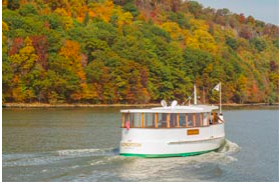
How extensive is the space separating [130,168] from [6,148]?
11.9 metres

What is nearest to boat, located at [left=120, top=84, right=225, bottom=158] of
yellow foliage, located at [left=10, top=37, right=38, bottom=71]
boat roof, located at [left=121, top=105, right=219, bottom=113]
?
boat roof, located at [left=121, top=105, right=219, bottom=113]

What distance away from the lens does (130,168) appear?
31906 millimetres

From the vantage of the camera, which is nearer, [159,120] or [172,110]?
[159,120]

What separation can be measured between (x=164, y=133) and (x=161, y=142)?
564 millimetres

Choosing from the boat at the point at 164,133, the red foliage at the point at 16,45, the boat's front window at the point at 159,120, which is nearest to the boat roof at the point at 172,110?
the boat at the point at 164,133

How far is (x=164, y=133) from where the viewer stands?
115 ft

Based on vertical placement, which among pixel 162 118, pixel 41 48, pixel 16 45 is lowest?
pixel 162 118

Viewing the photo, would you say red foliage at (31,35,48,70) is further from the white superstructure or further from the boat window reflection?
the boat window reflection

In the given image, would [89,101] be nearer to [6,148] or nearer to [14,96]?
[14,96]

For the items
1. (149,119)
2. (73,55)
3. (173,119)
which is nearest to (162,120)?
(173,119)

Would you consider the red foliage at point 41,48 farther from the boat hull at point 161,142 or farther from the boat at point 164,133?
the boat hull at point 161,142

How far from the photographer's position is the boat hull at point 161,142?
34625 millimetres

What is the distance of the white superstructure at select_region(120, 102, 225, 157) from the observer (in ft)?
114

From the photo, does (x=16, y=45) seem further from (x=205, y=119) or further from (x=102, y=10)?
(x=205, y=119)
